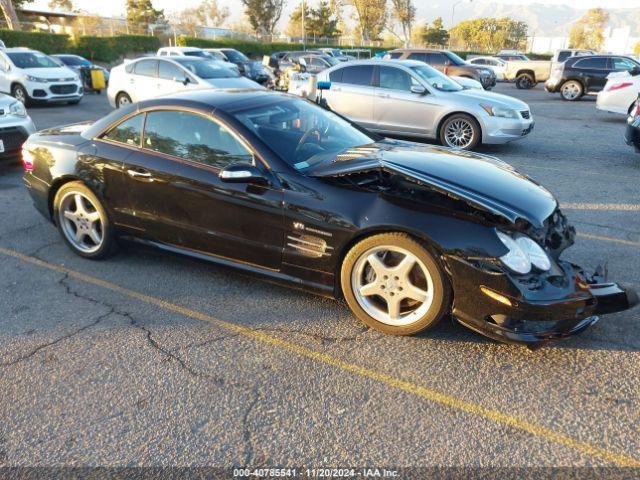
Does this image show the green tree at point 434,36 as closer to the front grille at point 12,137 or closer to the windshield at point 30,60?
the windshield at point 30,60

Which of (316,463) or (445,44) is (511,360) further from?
(445,44)

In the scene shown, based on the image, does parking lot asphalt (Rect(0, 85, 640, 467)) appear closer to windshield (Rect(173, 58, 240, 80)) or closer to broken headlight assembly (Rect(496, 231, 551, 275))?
broken headlight assembly (Rect(496, 231, 551, 275))

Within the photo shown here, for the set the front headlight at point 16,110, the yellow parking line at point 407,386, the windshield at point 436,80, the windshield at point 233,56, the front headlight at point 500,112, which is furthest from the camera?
the windshield at point 233,56

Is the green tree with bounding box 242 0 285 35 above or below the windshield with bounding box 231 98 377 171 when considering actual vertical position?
below

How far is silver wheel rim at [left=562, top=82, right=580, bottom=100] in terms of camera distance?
60.2ft

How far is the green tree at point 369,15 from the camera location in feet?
227

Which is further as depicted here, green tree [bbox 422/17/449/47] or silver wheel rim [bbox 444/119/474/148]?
green tree [bbox 422/17/449/47]

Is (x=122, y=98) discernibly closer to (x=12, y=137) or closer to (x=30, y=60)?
(x=30, y=60)

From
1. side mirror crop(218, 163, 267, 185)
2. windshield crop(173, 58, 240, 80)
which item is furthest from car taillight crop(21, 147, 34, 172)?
windshield crop(173, 58, 240, 80)

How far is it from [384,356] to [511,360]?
2.48 ft

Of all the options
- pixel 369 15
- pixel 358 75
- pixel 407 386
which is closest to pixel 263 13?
pixel 369 15

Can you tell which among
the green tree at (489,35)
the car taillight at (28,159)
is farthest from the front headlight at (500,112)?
the green tree at (489,35)

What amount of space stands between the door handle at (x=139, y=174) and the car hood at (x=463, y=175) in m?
1.33

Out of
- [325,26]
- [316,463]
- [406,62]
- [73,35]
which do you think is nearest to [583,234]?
[316,463]
